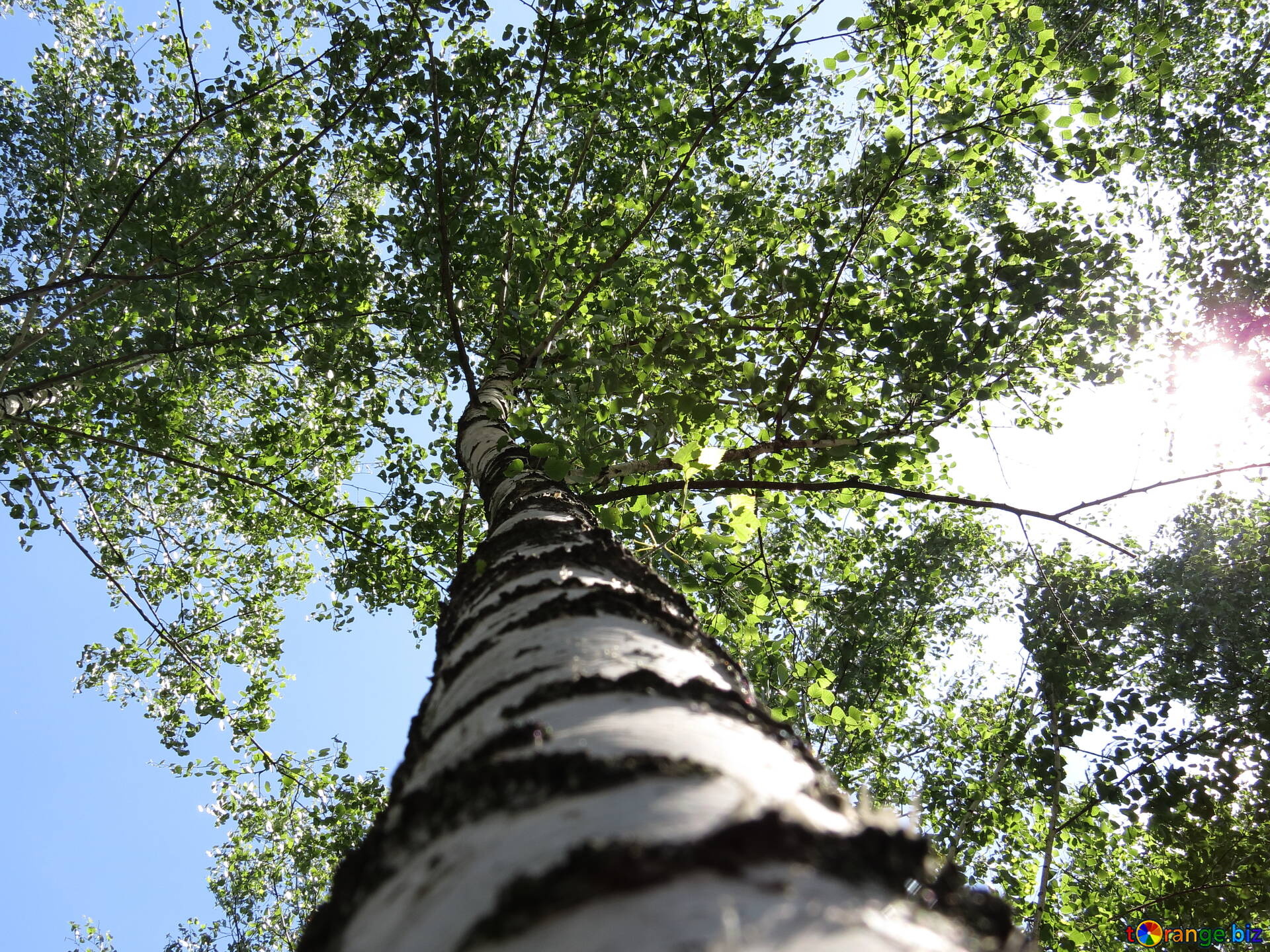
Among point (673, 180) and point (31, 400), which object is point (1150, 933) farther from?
point (31, 400)

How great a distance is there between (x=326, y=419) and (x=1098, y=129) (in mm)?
7879

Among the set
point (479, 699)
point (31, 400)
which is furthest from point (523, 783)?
point (31, 400)

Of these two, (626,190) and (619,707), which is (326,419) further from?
(619,707)

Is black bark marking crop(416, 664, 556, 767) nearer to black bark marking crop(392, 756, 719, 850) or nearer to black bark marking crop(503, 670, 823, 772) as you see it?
black bark marking crop(503, 670, 823, 772)

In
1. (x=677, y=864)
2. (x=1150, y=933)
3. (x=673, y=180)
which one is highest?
(x=673, y=180)

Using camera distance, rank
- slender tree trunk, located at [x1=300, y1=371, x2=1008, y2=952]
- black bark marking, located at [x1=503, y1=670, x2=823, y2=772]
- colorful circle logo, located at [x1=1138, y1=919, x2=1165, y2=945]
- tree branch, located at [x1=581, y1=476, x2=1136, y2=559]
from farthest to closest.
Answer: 1. colorful circle logo, located at [x1=1138, y1=919, x2=1165, y2=945]
2. tree branch, located at [x1=581, y1=476, x2=1136, y2=559]
3. black bark marking, located at [x1=503, y1=670, x2=823, y2=772]
4. slender tree trunk, located at [x1=300, y1=371, x2=1008, y2=952]

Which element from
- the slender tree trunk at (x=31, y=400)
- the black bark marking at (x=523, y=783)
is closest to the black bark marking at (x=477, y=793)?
the black bark marking at (x=523, y=783)

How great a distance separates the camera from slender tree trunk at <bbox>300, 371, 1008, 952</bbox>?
52cm

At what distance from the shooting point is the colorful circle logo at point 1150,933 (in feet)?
22.0

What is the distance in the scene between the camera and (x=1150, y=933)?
6879 mm

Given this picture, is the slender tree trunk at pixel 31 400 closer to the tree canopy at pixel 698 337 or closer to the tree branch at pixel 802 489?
the tree canopy at pixel 698 337

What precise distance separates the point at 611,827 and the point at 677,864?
0.08m

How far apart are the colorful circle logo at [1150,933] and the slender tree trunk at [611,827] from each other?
8695 mm

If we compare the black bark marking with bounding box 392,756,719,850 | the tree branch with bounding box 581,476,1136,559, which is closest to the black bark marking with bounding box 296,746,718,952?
the black bark marking with bounding box 392,756,719,850
